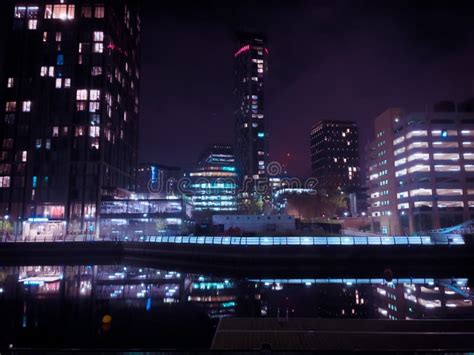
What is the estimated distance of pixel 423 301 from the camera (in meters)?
28.6

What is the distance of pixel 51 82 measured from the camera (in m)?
109

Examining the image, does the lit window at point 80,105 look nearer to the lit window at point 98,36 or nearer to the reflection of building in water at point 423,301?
the lit window at point 98,36

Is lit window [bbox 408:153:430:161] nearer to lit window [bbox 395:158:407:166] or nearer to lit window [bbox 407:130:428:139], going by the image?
lit window [bbox 395:158:407:166]

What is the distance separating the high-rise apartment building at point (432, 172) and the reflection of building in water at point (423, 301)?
70877 mm

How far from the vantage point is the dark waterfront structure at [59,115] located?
4063 inches

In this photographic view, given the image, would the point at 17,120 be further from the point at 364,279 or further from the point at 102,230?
the point at 364,279

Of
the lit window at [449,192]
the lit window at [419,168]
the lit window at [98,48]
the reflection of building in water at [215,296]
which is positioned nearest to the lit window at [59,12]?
the lit window at [98,48]

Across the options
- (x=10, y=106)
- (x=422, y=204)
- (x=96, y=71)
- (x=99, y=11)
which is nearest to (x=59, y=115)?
(x=10, y=106)

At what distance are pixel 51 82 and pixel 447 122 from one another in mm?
124350

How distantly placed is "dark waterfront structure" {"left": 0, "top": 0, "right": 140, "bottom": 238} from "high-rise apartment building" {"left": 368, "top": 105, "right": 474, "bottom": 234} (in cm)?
9305

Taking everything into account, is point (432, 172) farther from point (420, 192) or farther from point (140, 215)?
point (140, 215)

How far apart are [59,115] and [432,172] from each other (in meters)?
115

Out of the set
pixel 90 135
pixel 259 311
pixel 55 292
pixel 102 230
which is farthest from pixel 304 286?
pixel 90 135

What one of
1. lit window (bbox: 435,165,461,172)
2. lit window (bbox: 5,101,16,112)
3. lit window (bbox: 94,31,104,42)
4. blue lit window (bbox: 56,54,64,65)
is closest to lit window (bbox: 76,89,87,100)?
blue lit window (bbox: 56,54,64,65)
